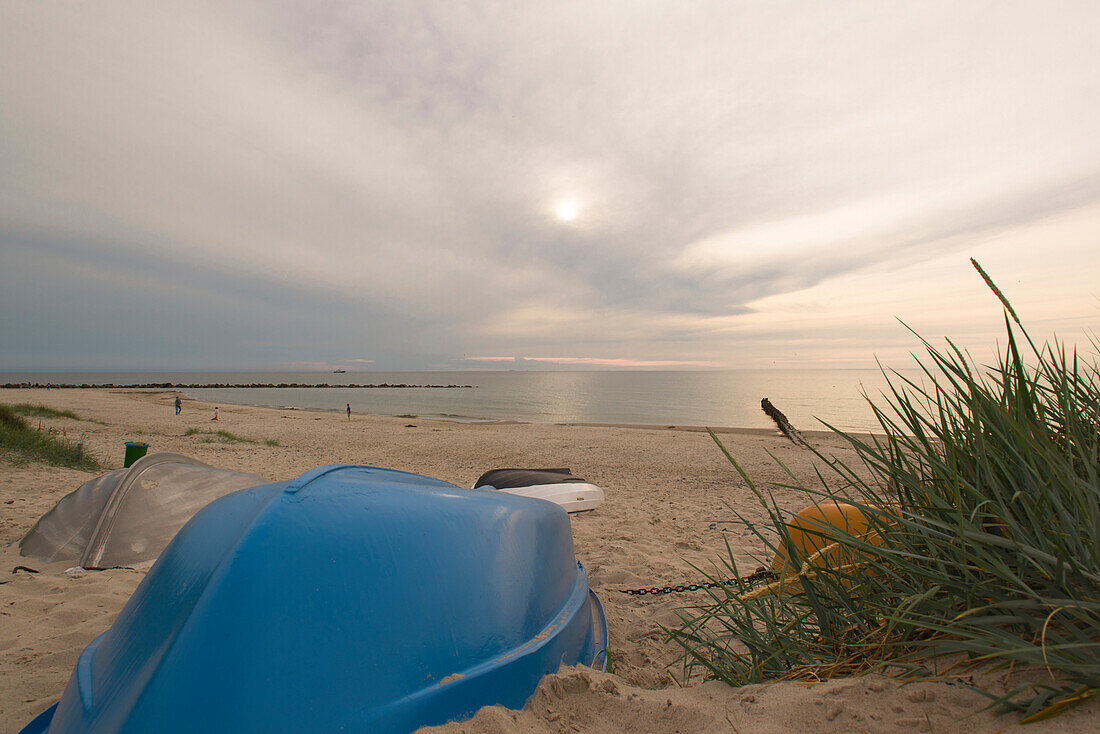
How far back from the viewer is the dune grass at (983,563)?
4.06 feet

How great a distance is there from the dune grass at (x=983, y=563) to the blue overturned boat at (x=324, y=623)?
0.90 meters

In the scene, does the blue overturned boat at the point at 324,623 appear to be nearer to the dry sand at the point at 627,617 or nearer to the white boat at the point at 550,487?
the dry sand at the point at 627,617

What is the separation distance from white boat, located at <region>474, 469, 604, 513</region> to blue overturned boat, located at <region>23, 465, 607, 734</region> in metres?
4.40

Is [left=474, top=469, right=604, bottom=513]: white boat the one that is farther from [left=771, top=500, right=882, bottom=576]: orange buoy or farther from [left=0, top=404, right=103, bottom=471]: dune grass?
[left=0, top=404, right=103, bottom=471]: dune grass

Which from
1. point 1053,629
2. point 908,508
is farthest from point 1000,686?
point 908,508

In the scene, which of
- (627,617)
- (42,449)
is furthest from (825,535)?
(42,449)

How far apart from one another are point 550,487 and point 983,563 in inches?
220

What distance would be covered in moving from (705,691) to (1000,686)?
2.86 feet

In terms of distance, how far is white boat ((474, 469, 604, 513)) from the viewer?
21.6 feet

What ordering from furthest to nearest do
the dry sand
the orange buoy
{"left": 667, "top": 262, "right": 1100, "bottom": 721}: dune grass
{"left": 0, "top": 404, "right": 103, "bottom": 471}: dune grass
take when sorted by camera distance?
{"left": 0, "top": 404, "right": 103, "bottom": 471}: dune grass, the orange buoy, the dry sand, {"left": 667, "top": 262, "right": 1100, "bottom": 721}: dune grass

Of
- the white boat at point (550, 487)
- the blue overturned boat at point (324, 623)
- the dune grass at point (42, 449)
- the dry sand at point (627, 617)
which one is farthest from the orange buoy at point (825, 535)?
the dune grass at point (42, 449)

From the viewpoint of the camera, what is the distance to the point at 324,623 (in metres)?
1.58

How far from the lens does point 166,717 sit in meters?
1.39

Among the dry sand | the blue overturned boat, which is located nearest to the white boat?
the dry sand
